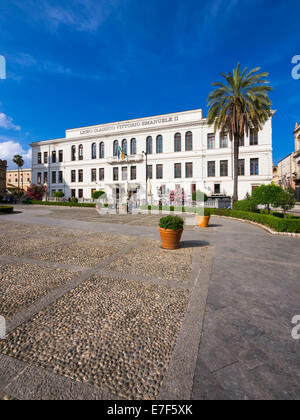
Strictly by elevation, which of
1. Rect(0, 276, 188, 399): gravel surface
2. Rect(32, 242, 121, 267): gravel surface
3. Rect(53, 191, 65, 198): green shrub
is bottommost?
Rect(0, 276, 188, 399): gravel surface

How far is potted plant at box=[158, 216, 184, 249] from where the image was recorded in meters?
6.42

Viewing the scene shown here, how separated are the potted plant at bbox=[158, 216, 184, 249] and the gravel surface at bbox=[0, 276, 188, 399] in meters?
2.99

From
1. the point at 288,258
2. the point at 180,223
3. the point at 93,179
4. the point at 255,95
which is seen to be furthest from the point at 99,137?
the point at 288,258

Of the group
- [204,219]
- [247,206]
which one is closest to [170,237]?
[204,219]

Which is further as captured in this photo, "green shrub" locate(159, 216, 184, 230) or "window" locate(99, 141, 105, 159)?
"window" locate(99, 141, 105, 159)

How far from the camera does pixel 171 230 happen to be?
6379mm

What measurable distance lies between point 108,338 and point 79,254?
12.9ft

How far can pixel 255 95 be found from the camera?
58.6 feet

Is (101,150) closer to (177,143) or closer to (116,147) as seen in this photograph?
(116,147)

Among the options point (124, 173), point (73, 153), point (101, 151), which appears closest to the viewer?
point (124, 173)

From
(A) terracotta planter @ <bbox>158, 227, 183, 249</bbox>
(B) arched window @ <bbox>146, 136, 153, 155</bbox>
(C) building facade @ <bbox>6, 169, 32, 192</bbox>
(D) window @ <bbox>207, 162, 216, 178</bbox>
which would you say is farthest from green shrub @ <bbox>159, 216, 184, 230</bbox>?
(C) building facade @ <bbox>6, 169, 32, 192</bbox>

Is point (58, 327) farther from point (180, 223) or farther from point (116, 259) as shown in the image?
point (180, 223)

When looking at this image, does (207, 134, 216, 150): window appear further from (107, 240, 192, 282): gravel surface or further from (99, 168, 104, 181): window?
(107, 240, 192, 282): gravel surface
